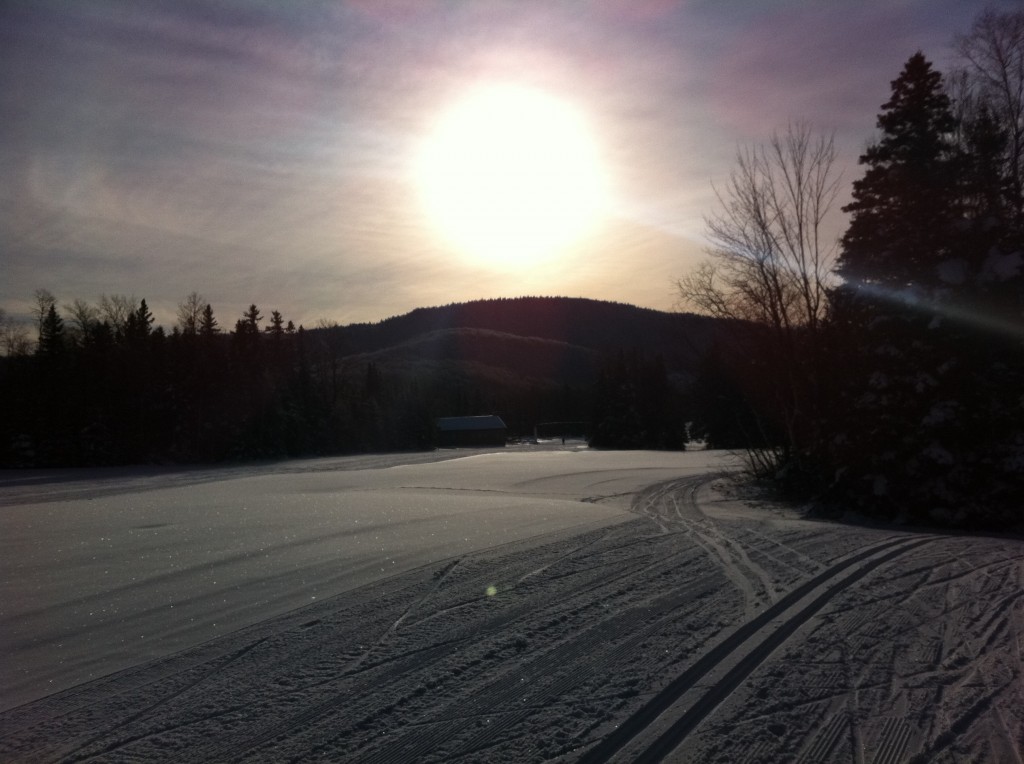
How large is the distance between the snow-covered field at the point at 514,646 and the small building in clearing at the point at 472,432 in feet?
277

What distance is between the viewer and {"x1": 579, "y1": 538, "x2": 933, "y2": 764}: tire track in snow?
4.34 meters

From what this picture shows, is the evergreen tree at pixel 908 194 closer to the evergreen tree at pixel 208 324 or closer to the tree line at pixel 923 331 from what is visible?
the tree line at pixel 923 331

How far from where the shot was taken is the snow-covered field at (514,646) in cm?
451

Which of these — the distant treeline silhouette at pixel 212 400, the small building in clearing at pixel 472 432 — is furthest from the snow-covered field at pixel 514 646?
the small building in clearing at pixel 472 432

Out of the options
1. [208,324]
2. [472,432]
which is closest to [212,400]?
[208,324]

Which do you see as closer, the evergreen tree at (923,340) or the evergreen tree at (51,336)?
the evergreen tree at (923,340)

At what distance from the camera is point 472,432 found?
3890 inches

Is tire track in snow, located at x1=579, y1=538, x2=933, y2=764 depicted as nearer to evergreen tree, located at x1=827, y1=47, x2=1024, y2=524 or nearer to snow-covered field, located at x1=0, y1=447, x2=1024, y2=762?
snow-covered field, located at x1=0, y1=447, x2=1024, y2=762

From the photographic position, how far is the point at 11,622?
24.1ft

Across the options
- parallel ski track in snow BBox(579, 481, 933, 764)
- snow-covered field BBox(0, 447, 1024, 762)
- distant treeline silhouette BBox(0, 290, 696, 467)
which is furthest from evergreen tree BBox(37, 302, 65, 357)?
parallel ski track in snow BBox(579, 481, 933, 764)

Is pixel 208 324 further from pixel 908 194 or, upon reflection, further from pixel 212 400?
pixel 908 194

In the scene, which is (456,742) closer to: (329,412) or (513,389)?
(329,412)

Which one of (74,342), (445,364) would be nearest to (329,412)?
(74,342)

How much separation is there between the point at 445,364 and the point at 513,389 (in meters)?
28.6
